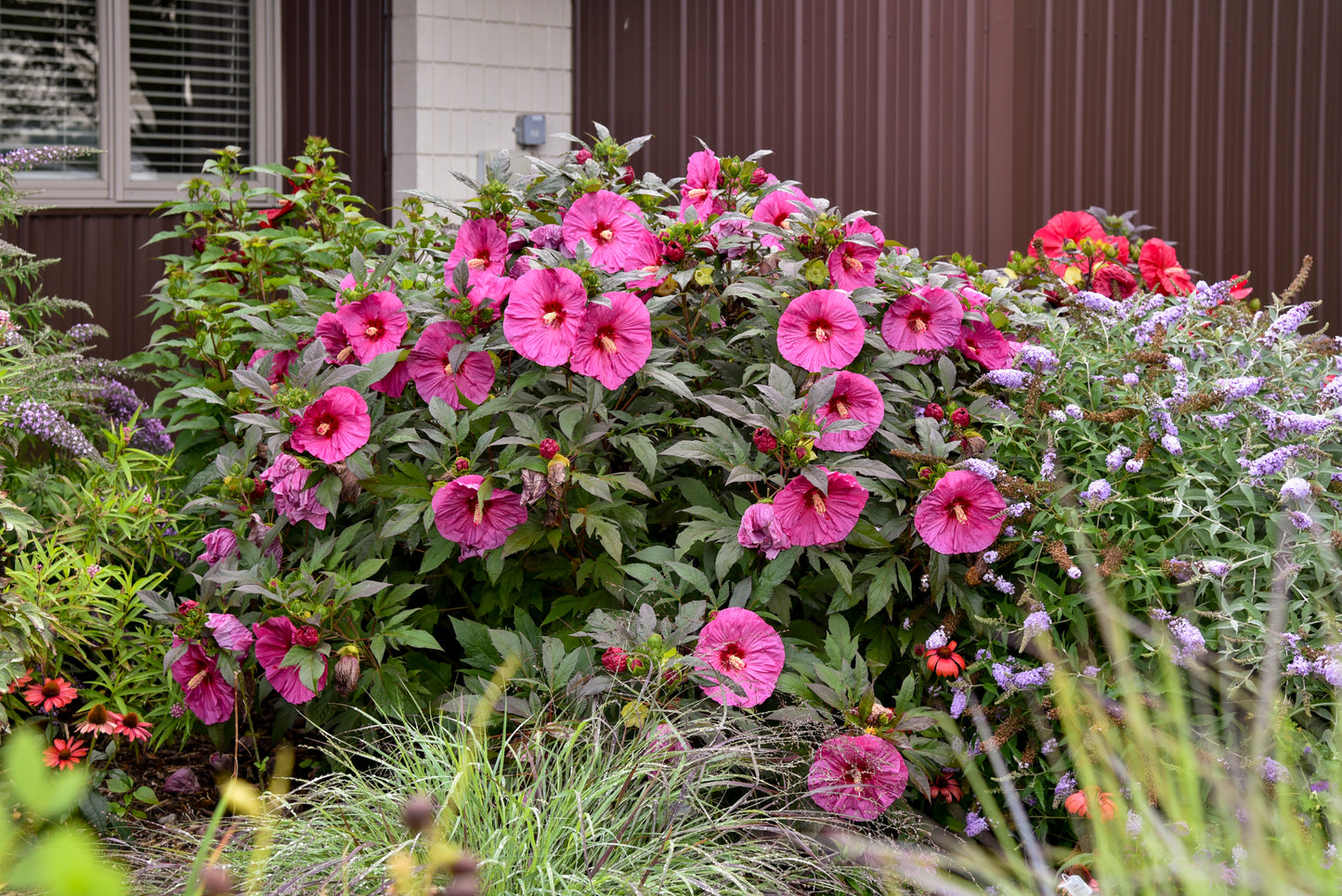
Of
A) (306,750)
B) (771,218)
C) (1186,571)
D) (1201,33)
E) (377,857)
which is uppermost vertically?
(1201,33)

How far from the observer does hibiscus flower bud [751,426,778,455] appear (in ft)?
6.11

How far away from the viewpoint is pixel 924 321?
7.03 feet

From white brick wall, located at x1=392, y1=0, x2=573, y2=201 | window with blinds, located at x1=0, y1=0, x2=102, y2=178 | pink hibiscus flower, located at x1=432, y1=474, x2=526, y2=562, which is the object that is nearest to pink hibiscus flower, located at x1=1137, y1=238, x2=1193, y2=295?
pink hibiscus flower, located at x1=432, y1=474, x2=526, y2=562

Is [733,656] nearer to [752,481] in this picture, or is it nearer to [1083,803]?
[752,481]

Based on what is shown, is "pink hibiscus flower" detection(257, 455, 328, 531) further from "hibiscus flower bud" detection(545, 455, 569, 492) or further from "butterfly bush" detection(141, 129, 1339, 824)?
"hibiscus flower bud" detection(545, 455, 569, 492)

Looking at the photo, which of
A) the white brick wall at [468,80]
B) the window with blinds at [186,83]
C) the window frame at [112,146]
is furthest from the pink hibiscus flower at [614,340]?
the window with blinds at [186,83]

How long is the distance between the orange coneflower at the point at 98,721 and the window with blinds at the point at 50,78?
12.5 feet

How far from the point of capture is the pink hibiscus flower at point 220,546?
2104 mm

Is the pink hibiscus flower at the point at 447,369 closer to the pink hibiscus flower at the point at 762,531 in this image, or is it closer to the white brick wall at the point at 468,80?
the pink hibiscus flower at the point at 762,531

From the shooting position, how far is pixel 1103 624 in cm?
176

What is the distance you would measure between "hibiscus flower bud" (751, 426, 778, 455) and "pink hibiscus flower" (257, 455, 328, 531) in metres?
0.70

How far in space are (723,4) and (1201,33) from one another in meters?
2.07

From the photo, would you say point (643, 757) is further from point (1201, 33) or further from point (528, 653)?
point (1201, 33)

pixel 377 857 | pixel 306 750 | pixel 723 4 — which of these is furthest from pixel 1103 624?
Answer: pixel 723 4
